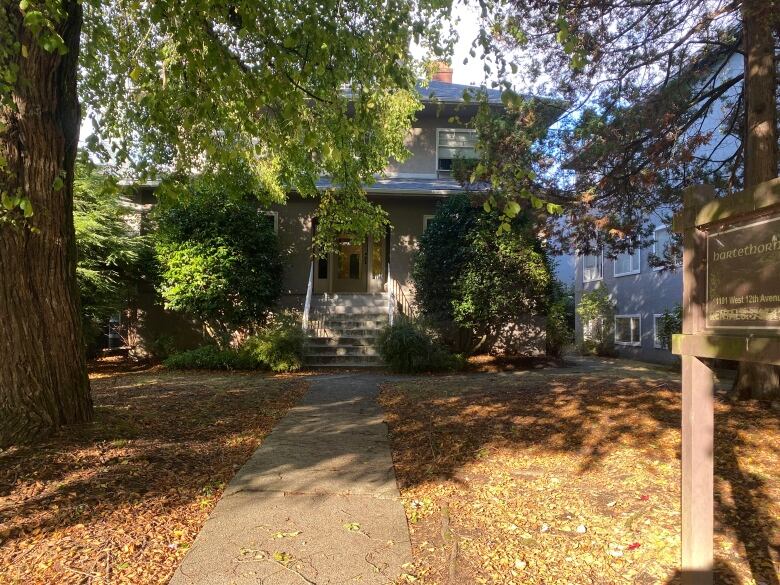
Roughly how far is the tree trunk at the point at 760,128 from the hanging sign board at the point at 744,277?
5022 mm

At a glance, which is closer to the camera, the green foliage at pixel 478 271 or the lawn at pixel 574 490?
the lawn at pixel 574 490

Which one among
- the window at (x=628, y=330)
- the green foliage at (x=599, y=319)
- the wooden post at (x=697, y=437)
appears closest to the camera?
the wooden post at (x=697, y=437)

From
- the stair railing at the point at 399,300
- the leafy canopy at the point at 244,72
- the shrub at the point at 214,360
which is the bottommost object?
the shrub at the point at 214,360

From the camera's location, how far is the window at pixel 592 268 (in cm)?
2064

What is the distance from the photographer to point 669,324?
15.3 metres

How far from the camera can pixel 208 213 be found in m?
13.3

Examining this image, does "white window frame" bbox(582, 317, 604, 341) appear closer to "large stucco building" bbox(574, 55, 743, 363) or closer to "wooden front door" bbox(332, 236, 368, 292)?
"large stucco building" bbox(574, 55, 743, 363)

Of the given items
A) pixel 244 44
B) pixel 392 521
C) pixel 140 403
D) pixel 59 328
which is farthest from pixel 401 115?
pixel 392 521

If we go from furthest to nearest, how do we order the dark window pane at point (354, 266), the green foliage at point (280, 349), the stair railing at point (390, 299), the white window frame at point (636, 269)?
1. the white window frame at point (636, 269)
2. the dark window pane at point (354, 266)
3. the stair railing at point (390, 299)
4. the green foliage at point (280, 349)

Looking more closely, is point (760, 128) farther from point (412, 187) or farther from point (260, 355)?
point (260, 355)

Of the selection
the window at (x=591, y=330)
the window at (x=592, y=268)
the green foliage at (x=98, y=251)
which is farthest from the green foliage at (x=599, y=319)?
the green foliage at (x=98, y=251)

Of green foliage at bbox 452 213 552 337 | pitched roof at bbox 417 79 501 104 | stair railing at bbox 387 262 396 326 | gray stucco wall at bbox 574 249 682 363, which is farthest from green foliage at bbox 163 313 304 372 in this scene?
gray stucco wall at bbox 574 249 682 363

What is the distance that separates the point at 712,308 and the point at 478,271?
970 centimetres

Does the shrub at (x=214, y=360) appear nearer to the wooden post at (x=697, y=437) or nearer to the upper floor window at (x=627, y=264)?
the wooden post at (x=697, y=437)
